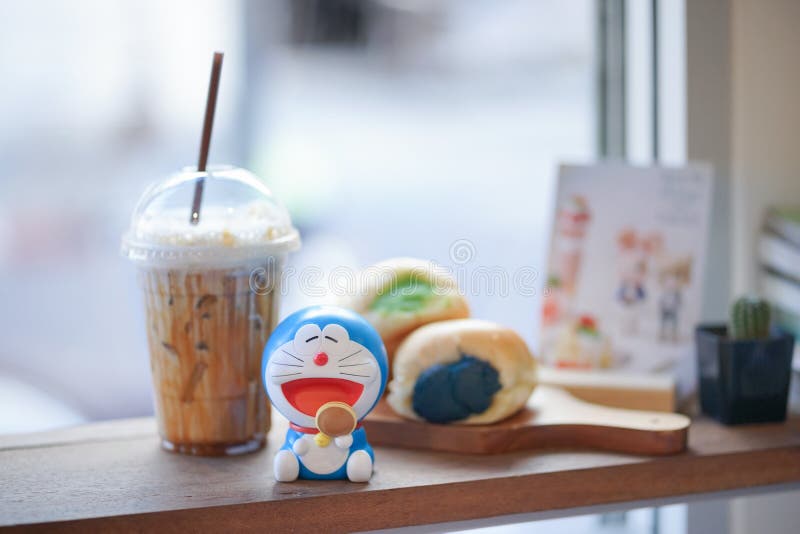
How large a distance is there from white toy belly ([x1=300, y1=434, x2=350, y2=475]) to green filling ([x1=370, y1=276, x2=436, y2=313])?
0.19 metres

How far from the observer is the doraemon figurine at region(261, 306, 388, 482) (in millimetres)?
754

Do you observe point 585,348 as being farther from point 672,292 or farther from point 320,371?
point 320,371

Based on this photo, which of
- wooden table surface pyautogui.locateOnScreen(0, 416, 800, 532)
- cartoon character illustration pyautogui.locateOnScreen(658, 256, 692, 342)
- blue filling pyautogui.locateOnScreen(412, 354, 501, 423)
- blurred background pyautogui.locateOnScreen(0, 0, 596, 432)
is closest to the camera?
wooden table surface pyautogui.locateOnScreen(0, 416, 800, 532)

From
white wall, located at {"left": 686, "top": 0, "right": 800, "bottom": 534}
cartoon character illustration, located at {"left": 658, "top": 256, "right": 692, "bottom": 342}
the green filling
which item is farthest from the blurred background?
the green filling

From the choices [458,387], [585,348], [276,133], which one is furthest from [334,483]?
[276,133]

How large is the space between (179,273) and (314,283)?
195mm

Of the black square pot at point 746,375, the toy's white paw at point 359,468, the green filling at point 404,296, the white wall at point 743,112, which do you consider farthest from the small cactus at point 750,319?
the toy's white paw at point 359,468

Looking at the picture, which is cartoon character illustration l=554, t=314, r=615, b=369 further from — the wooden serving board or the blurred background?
the blurred background

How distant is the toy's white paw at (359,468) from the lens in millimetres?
772

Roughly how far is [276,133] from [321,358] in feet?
3.16

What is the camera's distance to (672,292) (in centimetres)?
103

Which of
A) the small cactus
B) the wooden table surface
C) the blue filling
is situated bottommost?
the wooden table surface

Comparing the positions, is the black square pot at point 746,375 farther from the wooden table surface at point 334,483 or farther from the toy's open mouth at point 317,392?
the toy's open mouth at point 317,392

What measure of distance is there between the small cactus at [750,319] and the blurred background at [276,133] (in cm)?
46
